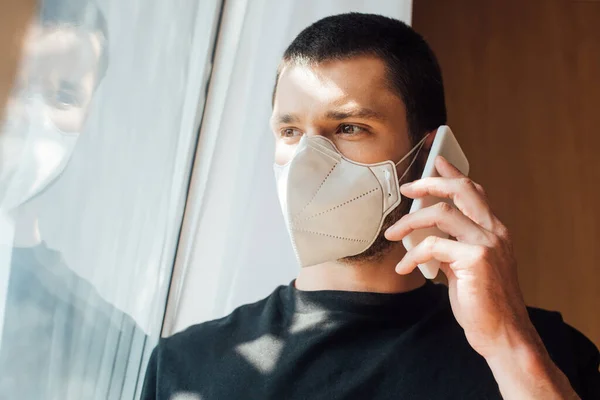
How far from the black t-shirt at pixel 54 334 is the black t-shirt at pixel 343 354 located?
5.3 inches

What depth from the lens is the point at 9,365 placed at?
2.89 feet

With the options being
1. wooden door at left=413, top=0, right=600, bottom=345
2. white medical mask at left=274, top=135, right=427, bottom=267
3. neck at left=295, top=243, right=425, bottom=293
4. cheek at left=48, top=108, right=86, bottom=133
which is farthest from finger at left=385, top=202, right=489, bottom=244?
wooden door at left=413, top=0, right=600, bottom=345

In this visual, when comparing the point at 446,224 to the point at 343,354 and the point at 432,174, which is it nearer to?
the point at 432,174

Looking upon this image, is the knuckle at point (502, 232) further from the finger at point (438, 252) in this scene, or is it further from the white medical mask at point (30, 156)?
the white medical mask at point (30, 156)

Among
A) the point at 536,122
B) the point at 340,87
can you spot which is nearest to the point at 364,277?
the point at 340,87

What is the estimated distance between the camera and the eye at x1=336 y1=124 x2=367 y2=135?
122cm

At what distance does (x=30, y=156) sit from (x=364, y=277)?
2.33 ft

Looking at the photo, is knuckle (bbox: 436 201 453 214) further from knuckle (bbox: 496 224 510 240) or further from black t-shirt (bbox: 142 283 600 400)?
black t-shirt (bbox: 142 283 600 400)

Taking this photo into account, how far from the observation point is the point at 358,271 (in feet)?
4.19

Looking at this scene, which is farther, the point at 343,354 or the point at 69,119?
the point at 343,354

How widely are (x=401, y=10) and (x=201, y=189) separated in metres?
0.80

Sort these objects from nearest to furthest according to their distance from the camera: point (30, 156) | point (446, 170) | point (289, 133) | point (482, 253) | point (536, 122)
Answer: point (30, 156) → point (482, 253) → point (446, 170) → point (289, 133) → point (536, 122)

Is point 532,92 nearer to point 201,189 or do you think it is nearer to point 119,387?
point 201,189

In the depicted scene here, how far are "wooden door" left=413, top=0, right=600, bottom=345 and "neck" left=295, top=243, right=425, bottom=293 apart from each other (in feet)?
4.30
